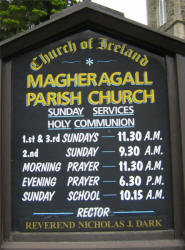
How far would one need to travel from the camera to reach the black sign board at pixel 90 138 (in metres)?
2.76

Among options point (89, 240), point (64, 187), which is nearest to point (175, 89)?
point (64, 187)

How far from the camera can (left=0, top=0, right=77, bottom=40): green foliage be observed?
1303 centimetres

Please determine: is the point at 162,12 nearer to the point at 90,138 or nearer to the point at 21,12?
the point at 21,12

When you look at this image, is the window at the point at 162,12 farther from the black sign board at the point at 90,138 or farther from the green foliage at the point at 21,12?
the black sign board at the point at 90,138

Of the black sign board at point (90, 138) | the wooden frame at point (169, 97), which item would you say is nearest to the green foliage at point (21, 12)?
the wooden frame at point (169, 97)

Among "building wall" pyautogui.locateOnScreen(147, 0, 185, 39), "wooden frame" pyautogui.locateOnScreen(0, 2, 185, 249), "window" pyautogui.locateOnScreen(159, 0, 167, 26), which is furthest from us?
"window" pyautogui.locateOnScreen(159, 0, 167, 26)

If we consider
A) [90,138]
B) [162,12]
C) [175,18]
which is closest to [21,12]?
[90,138]

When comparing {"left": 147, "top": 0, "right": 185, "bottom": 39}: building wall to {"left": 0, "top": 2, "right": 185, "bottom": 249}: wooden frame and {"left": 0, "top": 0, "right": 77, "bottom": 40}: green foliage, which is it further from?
{"left": 0, "top": 2, "right": 185, "bottom": 249}: wooden frame

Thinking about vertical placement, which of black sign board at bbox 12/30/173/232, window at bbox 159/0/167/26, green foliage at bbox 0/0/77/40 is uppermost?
window at bbox 159/0/167/26

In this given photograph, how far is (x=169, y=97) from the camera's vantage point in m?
2.81

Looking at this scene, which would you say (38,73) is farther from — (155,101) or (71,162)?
(155,101)

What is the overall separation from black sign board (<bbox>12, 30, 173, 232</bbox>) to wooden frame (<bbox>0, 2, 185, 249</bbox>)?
65 millimetres

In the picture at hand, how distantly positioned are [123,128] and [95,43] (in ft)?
2.83

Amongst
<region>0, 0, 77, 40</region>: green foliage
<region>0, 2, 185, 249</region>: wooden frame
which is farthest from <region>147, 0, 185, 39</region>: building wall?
<region>0, 2, 185, 249</region>: wooden frame
